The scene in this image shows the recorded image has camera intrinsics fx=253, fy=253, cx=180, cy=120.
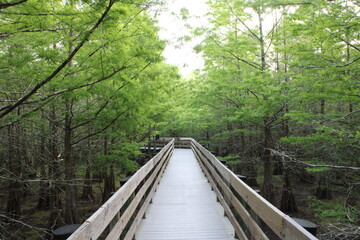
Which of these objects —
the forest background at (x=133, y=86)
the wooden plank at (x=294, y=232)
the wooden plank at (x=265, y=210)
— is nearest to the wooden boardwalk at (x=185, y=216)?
the wooden plank at (x=265, y=210)

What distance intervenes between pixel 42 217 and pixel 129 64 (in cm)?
1210

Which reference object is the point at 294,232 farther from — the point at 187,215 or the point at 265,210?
the point at 187,215

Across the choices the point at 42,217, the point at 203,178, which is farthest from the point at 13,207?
the point at 203,178

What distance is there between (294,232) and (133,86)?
4.90 m

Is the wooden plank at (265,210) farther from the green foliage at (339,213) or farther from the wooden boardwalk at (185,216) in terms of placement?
Result: the green foliage at (339,213)

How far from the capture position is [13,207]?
12.7 metres

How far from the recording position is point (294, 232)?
186 cm

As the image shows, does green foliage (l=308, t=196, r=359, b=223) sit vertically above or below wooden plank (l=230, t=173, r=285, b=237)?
below

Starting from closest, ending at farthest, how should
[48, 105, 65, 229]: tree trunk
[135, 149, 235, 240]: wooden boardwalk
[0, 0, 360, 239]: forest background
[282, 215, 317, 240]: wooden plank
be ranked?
[282, 215, 317, 240]: wooden plank
[135, 149, 235, 240]: wooden boardwalk
[0, 0, 360, 239]: forest background
[48, 105, 65, 229]: tree trunk

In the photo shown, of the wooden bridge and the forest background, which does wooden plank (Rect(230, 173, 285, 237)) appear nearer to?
the wooden bridge

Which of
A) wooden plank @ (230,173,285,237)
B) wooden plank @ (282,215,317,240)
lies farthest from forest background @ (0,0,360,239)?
wooden plank @ (282,215,317,240)

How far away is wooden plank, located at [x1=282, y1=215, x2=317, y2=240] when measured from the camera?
5.59ft

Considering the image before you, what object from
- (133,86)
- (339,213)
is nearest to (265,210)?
(133,86)

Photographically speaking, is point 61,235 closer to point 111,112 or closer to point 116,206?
point 116,206
